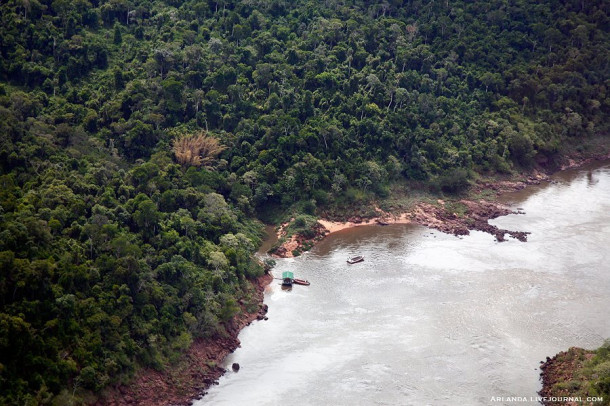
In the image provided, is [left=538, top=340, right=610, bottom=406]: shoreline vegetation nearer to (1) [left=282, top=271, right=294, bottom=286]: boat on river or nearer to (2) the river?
(2) the river

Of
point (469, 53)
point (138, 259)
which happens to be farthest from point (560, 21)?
point (138, 259)

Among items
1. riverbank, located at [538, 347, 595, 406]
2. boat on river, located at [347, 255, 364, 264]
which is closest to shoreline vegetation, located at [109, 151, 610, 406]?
riverbank, located at [538, 347, 595, 406]

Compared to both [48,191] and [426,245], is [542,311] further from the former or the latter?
[48,191]

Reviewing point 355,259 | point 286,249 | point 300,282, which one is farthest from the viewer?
point 286,249

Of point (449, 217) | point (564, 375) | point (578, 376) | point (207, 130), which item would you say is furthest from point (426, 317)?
point (207, 130)

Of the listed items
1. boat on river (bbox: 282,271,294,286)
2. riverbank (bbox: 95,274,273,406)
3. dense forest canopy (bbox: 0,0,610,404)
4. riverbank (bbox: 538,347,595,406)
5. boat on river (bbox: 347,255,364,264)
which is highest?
dense forest canopy (bbox: 0,0,610,404)

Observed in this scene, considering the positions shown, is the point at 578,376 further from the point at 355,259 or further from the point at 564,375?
the point at 355,259

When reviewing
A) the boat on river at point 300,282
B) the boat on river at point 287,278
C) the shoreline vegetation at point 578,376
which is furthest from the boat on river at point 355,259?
the shoreline vegetation at point 578,376
